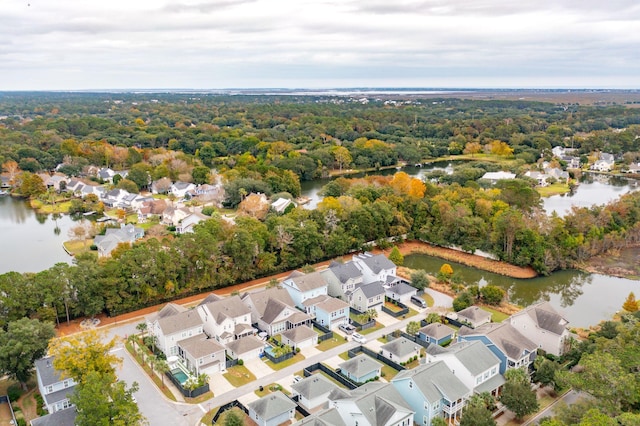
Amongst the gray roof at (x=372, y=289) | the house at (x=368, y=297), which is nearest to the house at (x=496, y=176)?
the gray roof at (x=372, y=289)

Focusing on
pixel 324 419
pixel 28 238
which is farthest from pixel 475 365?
pixel 28 238

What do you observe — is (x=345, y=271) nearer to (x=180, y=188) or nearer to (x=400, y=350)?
(x=400, y=350)

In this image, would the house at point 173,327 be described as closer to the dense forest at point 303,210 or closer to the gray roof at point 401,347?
the dense forest at point 303,210

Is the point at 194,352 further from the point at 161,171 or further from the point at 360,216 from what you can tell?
the point at 161,171

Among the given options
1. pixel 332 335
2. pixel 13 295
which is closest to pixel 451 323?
pixel 332 335

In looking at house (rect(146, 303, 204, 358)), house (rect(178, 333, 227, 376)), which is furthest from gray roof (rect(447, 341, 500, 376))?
house (rect(146, 303, 204, 358))

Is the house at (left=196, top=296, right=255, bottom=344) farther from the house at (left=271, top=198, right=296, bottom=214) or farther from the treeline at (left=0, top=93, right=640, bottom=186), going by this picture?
the treeline at (left=0, top=93, right=640, bottom=186)
